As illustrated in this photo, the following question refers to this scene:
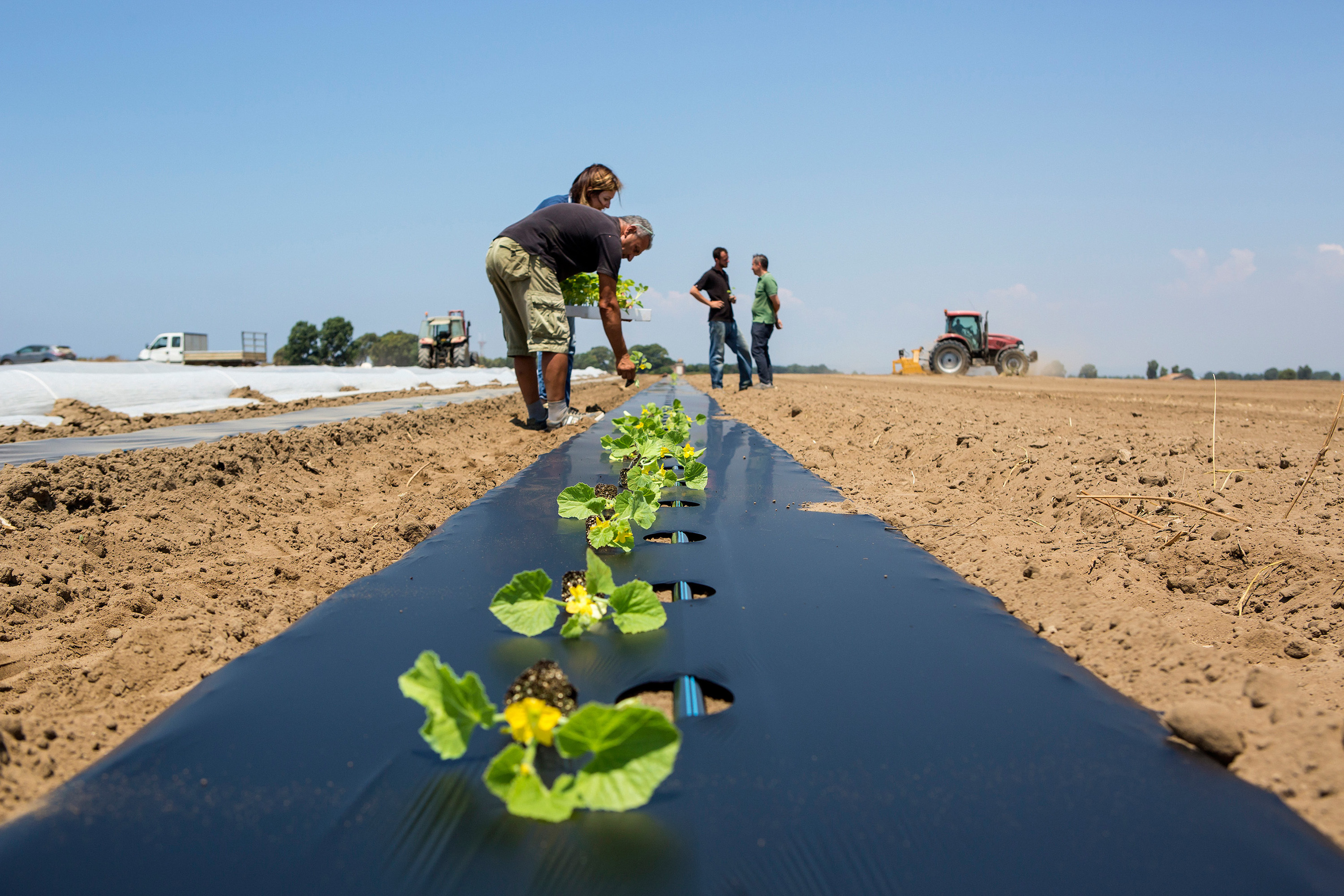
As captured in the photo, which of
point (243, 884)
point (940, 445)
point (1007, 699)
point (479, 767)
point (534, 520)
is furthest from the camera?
point (940, 445)

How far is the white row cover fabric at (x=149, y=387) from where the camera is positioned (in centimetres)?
517

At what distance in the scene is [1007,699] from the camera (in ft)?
3.63

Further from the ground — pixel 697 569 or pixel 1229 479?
pixel 1229 479

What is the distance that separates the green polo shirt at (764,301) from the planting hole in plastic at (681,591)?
24.6 ft

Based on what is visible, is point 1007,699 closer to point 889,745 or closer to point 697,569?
point 889,745

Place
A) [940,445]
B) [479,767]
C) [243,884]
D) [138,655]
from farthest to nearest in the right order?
1. [940,445]
2. [138,655]
3. [479,767]
4. [243,884]

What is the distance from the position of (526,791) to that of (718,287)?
28.1 ft

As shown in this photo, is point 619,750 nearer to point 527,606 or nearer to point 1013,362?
point 527,606

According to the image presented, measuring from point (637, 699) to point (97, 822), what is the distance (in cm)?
69

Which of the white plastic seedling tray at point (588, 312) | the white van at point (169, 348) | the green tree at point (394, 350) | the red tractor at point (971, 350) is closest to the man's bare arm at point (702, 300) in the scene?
the white plastic seedling tray at point (588, 312)

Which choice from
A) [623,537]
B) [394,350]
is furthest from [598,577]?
[394,350]

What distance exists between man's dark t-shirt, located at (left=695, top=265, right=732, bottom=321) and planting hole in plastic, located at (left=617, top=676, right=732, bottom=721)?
797 centimetres

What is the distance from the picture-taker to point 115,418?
4.96m

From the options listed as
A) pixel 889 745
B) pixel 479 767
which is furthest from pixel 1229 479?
pixel 479 767
